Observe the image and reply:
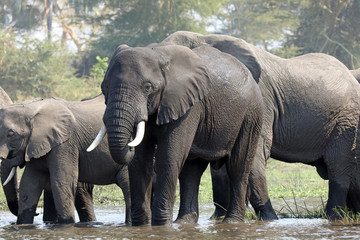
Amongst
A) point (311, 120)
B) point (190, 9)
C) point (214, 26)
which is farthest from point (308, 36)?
point (311, 120)

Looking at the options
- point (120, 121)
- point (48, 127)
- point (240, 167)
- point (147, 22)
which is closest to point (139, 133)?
point (120, 121)

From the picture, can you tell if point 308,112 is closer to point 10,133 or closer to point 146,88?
point 146,88

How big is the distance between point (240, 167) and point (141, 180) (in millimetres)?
968

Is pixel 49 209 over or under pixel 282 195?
over

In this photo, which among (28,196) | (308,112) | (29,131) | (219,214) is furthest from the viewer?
(308,112)

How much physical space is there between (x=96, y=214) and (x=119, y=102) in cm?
324

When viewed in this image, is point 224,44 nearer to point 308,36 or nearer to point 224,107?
point 224,107

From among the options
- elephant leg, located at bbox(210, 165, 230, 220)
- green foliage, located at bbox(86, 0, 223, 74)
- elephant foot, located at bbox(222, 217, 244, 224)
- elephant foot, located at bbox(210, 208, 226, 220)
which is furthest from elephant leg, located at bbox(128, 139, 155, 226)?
green foliage, located at bbox(86, 0, 223, 74)

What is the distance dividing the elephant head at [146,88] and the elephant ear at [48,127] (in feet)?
4.01

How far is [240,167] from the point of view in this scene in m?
6.39

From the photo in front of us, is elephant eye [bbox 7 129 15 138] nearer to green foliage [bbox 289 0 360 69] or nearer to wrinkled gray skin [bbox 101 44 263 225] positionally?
wrinkled gray skin [bbox 101 44 263 225]

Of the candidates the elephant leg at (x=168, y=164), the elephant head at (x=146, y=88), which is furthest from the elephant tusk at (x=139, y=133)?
the elephant leg at (x=168, y=164)

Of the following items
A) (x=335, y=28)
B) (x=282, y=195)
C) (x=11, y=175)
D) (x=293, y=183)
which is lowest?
(x=293, y=183)

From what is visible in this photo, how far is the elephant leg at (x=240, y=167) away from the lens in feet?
20.9
